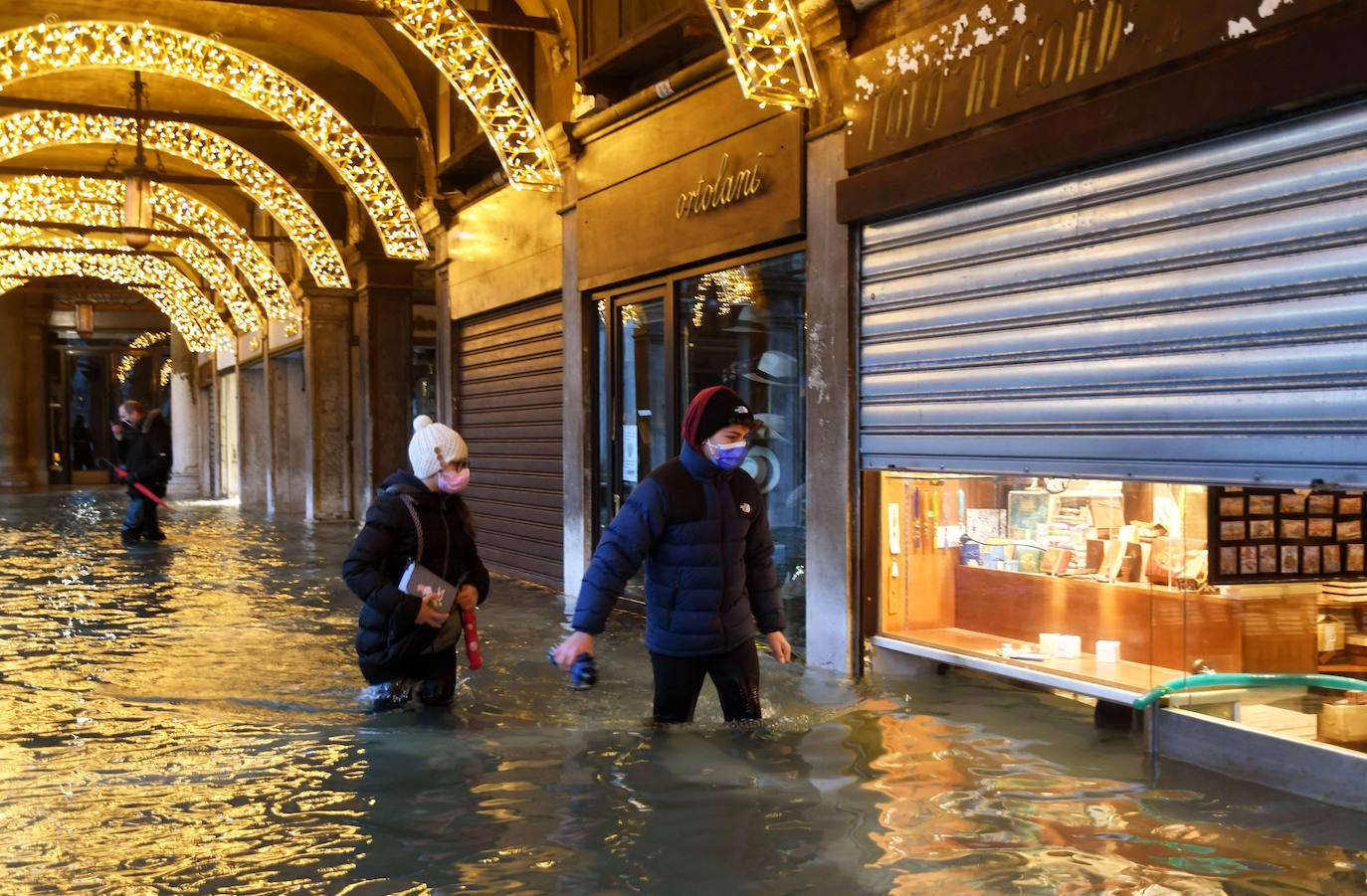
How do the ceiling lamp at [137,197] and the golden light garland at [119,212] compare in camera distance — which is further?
the golden light garland at [119,212]

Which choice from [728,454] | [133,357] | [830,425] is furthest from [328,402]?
[133,357]

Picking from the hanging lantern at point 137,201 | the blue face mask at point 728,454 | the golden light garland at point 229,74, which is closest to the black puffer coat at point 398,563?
the blue face mask at point 728,454

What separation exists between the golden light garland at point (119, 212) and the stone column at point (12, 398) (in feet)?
49.4

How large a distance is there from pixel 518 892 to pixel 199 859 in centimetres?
114

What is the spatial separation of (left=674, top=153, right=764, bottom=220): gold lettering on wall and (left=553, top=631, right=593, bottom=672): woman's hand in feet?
13.2

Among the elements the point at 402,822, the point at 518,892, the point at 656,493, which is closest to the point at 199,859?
the point at 402,822

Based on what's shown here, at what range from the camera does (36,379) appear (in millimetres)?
38719

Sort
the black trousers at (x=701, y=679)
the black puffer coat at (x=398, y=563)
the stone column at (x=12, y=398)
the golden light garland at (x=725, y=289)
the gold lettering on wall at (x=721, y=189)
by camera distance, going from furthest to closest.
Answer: the stone column at (x=12, y=398)
the golden light garland at (x=725, y=289)
the gold lettering on wall at (x=721, y=189)
the black puffer coat at (x=398, y=563)
the black trousers at (x=701, y=679)

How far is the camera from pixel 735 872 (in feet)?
14.3

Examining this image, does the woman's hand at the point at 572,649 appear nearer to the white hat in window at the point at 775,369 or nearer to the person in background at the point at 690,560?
the person in background at the point at 690,560

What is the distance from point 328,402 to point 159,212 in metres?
4.97

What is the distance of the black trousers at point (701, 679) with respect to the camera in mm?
5691

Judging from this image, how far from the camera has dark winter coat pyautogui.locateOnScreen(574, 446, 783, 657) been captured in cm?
549

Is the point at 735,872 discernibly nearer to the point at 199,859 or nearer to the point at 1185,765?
the point at 199,859
